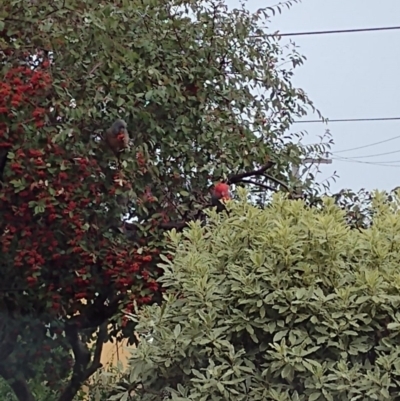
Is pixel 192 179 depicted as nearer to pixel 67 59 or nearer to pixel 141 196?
pixel 141 196

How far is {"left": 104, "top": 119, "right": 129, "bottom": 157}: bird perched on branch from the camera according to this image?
4078 mm

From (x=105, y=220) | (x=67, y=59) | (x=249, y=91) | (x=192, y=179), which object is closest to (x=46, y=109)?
(x=67, y=59)

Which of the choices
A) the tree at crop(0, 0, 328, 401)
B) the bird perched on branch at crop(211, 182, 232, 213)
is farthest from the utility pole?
the bird perched on branch at crop(211, 182, 232, 213)

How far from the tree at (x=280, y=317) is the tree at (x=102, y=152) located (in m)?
1.23

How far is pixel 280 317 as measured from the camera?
270 centimetres

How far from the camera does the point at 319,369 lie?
8.29ft

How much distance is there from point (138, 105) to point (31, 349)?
60.1 inches

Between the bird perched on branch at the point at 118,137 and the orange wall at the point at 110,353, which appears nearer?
the bird perched on branch at the point at 118,137

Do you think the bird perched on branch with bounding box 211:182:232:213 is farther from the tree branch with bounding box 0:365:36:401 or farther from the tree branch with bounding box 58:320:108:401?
the tree branch with bounding box 0:365:36:401

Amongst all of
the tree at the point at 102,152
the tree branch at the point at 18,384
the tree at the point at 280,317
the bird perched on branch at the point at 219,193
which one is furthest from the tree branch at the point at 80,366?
the tree at the point at 280,317

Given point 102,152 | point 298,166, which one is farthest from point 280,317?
point 298,166

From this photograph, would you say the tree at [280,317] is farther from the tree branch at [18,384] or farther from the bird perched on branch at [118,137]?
the tree branch at [18,384]

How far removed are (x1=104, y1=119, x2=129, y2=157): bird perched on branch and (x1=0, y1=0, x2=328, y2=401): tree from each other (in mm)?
65

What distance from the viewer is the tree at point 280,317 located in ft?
8.46
